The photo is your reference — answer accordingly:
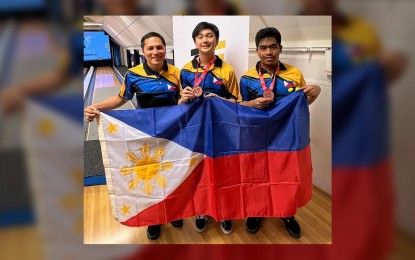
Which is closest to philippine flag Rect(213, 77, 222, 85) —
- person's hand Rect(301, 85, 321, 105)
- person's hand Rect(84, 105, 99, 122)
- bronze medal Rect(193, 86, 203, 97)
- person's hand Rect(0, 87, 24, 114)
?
bronze medal Rect(193, 86, 203, 97)

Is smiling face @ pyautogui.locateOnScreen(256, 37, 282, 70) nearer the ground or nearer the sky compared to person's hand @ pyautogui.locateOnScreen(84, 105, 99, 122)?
nearer the sky

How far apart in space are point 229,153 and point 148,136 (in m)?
0.33

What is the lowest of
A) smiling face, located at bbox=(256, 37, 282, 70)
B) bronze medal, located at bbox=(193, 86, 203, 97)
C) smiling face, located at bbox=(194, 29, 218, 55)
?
bronze medal, located at bbox=(193, 86, 203, 97)

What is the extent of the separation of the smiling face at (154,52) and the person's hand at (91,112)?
0.28m

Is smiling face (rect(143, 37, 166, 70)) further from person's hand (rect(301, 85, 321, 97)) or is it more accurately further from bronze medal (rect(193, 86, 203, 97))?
person's hand (rect(301, 85, 321, 97))

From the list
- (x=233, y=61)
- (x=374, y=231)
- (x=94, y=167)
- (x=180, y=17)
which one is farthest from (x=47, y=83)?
(x=374, y=231)

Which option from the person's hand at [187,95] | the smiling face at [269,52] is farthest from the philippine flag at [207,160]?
the smiling face at [269,52]

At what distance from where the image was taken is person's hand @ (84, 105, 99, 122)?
1184 mm

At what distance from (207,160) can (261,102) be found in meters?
0.31

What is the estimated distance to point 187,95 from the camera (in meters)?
1.16

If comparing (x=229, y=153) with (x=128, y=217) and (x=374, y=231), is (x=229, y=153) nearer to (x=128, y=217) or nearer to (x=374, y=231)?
(x=128, y=217)

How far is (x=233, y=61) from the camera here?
121cm

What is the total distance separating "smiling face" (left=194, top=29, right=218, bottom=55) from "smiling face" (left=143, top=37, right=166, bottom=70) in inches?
5.4

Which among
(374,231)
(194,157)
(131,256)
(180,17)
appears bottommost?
(131,256)
